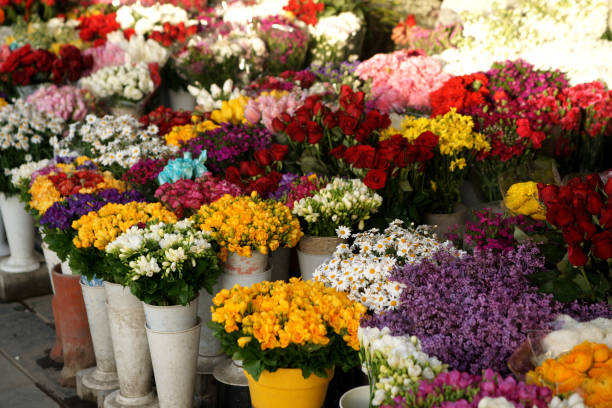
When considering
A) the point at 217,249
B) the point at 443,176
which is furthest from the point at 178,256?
the point at 443,176

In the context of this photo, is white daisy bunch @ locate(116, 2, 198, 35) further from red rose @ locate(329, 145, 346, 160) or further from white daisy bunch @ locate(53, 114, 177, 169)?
red rose @ locate(329, 145, 346, 160)

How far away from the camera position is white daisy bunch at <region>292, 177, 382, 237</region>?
9.55ft

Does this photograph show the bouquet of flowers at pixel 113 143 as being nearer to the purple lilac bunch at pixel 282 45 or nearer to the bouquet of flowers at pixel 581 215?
the purple lilac bunch at pixel 282 45

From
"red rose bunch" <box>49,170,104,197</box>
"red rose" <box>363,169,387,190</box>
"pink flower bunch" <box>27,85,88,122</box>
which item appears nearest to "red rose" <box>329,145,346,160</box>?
"red rose" <box>363,169,387,190</box>

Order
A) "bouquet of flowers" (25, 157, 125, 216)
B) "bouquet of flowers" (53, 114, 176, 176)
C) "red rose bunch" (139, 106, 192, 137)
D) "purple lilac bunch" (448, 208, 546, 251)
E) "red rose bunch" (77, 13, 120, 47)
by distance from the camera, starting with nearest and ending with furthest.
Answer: "purple lilac bunch" (448, 208, 546, 251) < "bouquet of flowers" (25, 157, 125, 216) < "bouquet of flowers" (53, 114, 176, 176) < "red rose bunch" (139, 106, 192, 137) < "red rose bunch" (77, 13, 120, 47)

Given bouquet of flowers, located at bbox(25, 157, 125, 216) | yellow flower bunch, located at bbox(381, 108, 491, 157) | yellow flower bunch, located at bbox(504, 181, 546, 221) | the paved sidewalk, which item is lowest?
the paved sidewalk

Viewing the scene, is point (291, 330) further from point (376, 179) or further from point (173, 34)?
point (173, 34)

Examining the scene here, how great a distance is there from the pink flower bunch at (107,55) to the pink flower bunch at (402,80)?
183 cm

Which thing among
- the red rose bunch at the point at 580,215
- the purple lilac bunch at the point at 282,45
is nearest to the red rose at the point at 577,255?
the red rose bunch at the point at 580,215

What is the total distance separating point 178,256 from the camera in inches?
98.7

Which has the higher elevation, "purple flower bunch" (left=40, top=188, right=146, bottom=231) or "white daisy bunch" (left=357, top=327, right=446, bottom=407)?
"white daisy bunch" (left=357, top=327, right=446, bottom=407)

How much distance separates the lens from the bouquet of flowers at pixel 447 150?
3.34 meters

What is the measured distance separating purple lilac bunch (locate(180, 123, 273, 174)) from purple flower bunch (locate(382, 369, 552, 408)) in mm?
2116

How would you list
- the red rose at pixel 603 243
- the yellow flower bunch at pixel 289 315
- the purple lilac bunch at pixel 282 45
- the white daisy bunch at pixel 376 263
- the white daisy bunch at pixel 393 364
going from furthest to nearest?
the purple lilac bunch at pixel 282 45
the white daisy bunch at pixel 376 263
the yellow flower bunch at pixel 289 315
the red rose at pixel 603 243
the white daisy bunch at pixel 393 364
